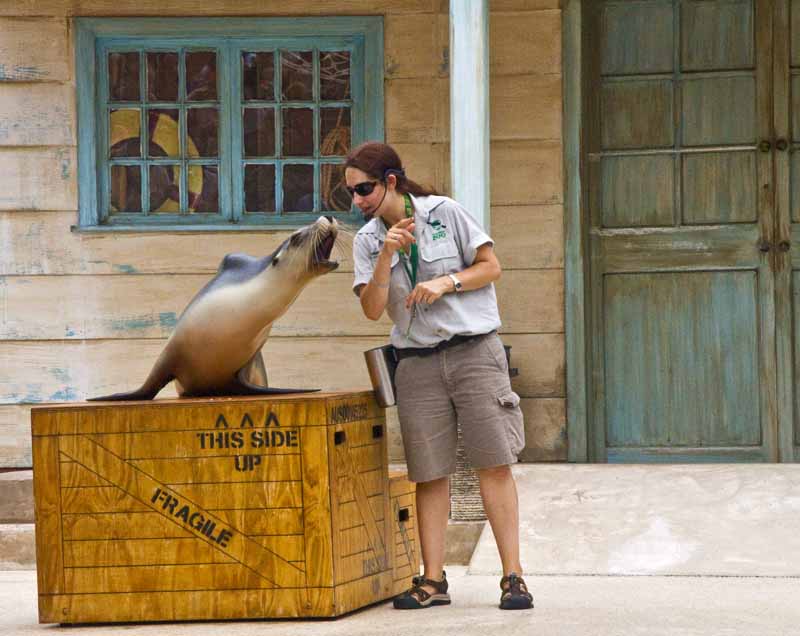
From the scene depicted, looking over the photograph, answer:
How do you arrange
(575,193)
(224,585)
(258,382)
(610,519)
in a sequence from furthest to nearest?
(575,193) < (610,519) < (258,382) < (224,585)

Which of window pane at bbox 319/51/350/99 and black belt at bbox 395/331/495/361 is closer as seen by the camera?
black belt at bbox 395/331/495/361

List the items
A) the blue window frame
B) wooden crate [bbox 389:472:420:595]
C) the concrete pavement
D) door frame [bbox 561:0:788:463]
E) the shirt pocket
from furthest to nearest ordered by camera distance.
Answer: the blue window frame, door frame [bbox 561:0:788:463], wooden crate [bbox 389:472:420:595], the shirt pocket, the concrete pavement

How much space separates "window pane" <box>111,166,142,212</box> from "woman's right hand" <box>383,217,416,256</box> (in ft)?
12.0

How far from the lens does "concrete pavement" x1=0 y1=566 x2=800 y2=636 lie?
13.9ft

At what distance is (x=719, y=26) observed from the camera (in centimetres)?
770

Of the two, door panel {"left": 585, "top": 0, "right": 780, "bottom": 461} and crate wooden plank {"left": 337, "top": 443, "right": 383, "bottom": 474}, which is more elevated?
door panel {"left": 585, "top": 0, "right": 780, "bottom": 461}

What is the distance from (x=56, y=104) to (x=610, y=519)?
3.75 m

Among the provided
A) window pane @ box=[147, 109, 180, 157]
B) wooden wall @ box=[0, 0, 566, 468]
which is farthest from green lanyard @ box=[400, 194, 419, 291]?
window pane @ box=[147, 109, 180, 157]

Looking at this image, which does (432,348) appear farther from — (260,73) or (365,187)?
(260,73)

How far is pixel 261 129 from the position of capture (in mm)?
7922

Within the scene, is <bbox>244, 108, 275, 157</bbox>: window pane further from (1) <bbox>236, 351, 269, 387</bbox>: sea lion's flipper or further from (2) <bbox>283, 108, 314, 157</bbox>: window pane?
(1) <bbox>236, 351, 269, 387</bbox>: sea lion's flipper

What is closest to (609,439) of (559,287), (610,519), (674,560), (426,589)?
(559,287)

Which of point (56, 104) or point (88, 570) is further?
point (56, 104)

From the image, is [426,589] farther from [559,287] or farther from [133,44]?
[133,44]
